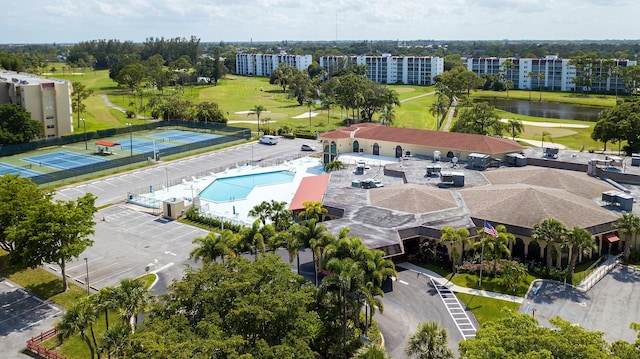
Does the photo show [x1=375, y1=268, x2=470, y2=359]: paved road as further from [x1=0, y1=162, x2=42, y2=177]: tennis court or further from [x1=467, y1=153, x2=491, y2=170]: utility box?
[x1=0, y1=162, x2=42, y2=177]: tennis court

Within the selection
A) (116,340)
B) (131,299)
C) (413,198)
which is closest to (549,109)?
(413,198)

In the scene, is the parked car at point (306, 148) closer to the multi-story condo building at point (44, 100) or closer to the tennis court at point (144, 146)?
the tennis court at point (144, 146)

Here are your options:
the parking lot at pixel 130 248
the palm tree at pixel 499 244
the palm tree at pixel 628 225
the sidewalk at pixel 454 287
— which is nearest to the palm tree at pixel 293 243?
the sidewalk at pixel 454 287

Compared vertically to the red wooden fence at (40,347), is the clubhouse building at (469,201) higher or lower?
higher

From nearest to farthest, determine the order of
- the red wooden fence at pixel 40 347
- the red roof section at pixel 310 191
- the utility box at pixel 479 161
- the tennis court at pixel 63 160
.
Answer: the red wooden fence at pixel 40 347, the red roof section at pixel 310 191, the utility box at pixel 479 161, the tennis court at pixel 63 160

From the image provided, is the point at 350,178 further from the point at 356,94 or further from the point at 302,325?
the point at 356,94

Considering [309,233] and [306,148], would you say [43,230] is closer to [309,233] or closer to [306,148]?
[309,233]
